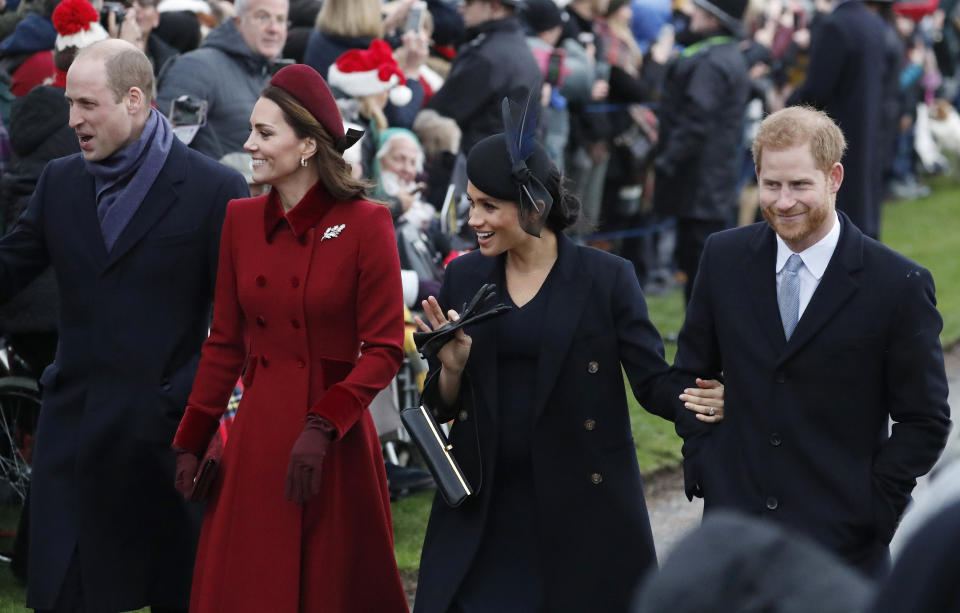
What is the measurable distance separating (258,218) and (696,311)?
1.44m

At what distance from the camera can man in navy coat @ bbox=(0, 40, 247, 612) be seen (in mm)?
5332

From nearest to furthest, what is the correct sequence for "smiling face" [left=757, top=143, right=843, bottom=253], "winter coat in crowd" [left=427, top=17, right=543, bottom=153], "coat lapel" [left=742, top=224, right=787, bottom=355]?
"smiling face" [left=757, top=143, right=843, bottom=253] → "coat lapel" [left=742, top=224, right=787, bottom=355] → "winter coat in crowd" [left=427, top=17, right=543, bottom=153]

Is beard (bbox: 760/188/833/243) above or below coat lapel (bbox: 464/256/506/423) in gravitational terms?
above

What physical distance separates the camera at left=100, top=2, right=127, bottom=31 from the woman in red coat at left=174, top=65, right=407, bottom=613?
9.25 ft

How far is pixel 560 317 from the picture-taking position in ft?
15.9

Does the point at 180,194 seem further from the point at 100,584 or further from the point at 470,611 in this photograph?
the point at 470,611

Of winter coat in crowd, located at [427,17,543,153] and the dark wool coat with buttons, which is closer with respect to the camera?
the dark wool coat with buttons

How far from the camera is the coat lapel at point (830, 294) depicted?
176 inches

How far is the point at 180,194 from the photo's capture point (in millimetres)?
5438

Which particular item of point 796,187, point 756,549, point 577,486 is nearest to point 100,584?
point 577,486

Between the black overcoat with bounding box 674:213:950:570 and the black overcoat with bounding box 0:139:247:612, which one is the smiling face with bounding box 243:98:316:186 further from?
the black overcoat with bounding box 674:213:950:570

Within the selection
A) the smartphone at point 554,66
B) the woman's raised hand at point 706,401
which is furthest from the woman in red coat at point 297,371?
the smartphone at point 554,66

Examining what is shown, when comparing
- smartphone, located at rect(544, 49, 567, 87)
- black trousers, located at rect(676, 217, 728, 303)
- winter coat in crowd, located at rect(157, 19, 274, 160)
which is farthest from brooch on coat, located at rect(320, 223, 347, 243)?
black trousers, located at rect(676, 217, 728, 303)

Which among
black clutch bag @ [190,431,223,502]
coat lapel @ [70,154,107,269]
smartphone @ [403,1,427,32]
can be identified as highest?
coat lapel @ [70,154,107,269]
